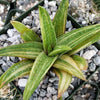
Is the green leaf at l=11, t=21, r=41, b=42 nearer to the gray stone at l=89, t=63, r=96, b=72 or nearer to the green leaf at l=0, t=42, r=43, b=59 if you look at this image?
the green leaf at l=0, t=42, r=43, b=59

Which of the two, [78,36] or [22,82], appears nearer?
[78,36]

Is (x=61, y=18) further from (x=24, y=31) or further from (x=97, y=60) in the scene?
(x=97, y=60)

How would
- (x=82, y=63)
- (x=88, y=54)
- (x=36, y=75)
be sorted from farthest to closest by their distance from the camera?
(x=88, y=54) < (x=82, y=63) < (x=36, y=75)

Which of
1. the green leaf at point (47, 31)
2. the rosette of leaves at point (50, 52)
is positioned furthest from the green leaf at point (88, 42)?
the green leaf at point (47, 31)

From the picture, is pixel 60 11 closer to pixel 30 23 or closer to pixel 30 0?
pixel 30 23

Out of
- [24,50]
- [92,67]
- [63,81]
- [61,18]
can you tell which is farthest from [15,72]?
[92,67]

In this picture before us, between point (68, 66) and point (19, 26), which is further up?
point (19, 26)

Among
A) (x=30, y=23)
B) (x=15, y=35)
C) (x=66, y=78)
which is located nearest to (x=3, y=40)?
(x=15, y=35)

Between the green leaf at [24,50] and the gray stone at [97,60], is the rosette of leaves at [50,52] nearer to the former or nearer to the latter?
the green leaf at [24,50]
